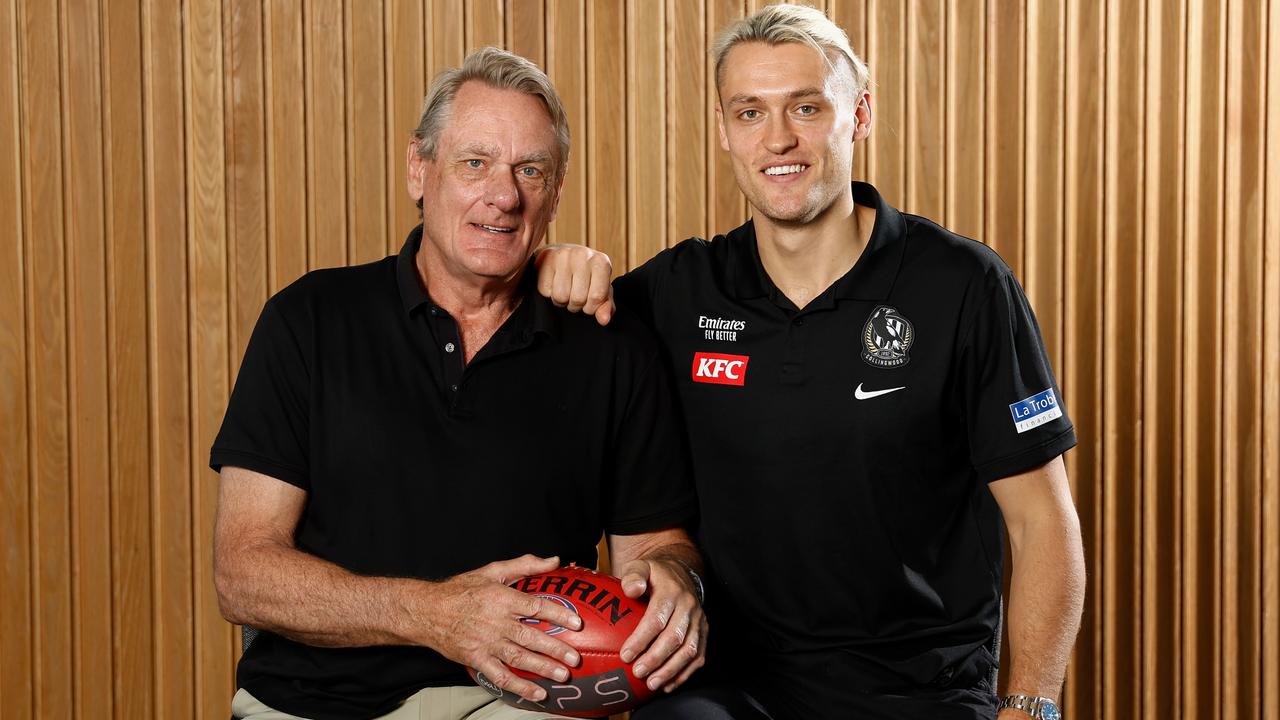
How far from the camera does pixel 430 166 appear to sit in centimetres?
179

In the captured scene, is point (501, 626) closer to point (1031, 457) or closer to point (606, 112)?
A: point (1031, 457)

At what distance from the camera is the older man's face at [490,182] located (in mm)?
1715

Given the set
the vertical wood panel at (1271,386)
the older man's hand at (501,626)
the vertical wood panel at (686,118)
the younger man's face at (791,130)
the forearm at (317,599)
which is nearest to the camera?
the older man's hand at (501,626)

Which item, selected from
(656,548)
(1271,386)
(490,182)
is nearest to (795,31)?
(490,182)

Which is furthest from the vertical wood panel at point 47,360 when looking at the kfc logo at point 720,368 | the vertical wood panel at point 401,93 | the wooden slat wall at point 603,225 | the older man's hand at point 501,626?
the kfc logo at point 720,368

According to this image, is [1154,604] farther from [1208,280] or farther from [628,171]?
[628,171]

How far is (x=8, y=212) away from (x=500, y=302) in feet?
4.96

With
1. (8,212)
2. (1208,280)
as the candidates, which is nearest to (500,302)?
(8,212)

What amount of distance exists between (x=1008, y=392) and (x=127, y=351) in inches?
80.7

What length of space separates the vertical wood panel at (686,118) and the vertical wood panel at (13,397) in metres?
1.58

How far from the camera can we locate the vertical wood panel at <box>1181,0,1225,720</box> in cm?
243

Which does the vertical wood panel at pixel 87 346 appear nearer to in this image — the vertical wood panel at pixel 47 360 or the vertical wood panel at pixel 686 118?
the vertical wood panel at pixel 47 360

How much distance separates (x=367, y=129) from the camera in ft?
8.32

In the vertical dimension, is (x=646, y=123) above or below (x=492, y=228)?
above
